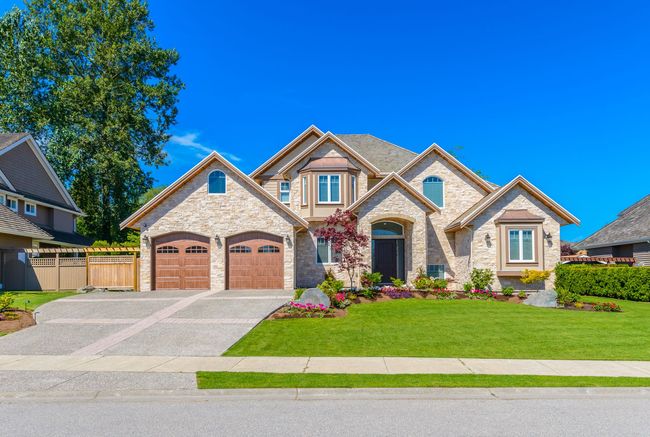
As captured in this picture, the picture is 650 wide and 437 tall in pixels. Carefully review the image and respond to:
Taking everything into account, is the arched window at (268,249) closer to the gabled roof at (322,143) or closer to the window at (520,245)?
the gabled roof at (322,143)

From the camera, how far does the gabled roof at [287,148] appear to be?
1083 inches

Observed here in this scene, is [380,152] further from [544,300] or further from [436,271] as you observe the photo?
[544,300]

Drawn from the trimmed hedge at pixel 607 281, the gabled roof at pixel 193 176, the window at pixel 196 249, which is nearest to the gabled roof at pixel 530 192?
the trimmed hedge at pixel 607 281

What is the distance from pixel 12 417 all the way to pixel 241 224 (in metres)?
16.3

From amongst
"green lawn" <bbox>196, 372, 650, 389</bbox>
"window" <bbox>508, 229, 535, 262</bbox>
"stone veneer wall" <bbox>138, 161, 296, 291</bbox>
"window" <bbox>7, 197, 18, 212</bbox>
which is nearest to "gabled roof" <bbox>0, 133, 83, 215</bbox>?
"window" <bbox>7, 197, 18, 212</bbox>

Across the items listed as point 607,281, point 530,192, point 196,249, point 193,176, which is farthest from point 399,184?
point 607,281

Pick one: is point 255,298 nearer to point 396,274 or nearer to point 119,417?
point 396,274

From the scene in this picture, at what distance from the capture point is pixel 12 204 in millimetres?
27688

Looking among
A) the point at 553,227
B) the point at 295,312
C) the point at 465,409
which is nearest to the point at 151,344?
the point at 295,312

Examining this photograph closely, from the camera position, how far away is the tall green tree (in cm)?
3575

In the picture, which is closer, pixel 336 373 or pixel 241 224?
pixel 336 373

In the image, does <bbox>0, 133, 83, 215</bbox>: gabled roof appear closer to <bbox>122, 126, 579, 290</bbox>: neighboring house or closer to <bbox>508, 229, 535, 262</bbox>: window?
<bbox>122, 126, 579, 290</bbox>: neighboring house

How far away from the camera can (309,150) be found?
26500mm

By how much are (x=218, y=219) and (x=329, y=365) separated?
47.5ft
